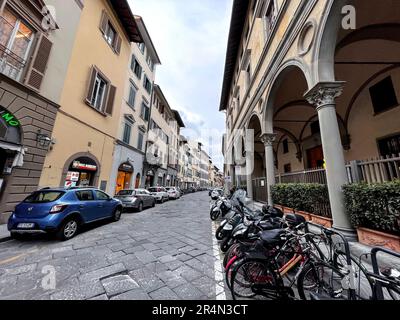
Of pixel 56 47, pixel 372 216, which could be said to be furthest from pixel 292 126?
pixel 56 47

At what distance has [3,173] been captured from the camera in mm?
5820

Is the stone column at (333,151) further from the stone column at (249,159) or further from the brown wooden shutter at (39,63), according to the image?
the brown wooden shutter at (39,63)

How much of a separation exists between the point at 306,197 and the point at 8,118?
10183 mm

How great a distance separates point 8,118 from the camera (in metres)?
5.80

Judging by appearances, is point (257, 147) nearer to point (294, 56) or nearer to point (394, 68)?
point (394, 68)

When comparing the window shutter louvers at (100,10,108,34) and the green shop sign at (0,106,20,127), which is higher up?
the window shutter louvers at (100,10,108,34)

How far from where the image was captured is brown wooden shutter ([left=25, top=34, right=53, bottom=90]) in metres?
6.42

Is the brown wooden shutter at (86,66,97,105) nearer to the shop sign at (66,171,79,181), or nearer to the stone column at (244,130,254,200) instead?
the shop sign at (66,171,79,181)

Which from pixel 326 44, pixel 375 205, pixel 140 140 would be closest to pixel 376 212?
pixel 375 205

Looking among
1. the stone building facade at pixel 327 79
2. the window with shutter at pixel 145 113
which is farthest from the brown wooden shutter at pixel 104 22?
the stone building facade at pixel 327 79

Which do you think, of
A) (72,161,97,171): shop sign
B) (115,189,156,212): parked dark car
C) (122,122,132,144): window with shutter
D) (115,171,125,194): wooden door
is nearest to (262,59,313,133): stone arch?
(115,189,156,212): parked dark car

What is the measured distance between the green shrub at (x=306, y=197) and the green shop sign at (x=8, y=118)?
32.7 ft

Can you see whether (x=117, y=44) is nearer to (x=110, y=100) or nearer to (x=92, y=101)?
(x=110, y=100)

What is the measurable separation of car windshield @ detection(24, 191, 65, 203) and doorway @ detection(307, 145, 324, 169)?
12778mm
